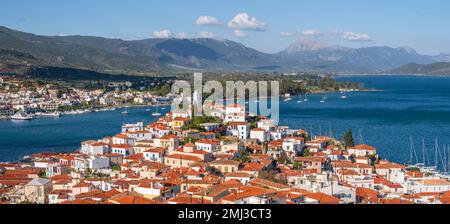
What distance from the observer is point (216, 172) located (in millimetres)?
6785

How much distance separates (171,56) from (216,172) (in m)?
88.0

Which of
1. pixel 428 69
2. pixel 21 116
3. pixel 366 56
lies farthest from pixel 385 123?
pixel 366 56

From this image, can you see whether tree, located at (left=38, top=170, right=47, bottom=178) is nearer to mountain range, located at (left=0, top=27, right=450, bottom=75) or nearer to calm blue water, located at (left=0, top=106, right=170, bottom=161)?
calm blue water, located at (left=0, top=106, right=170, bottom=161)

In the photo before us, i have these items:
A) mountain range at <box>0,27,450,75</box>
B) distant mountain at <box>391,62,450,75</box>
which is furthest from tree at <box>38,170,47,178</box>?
distant mountain at <box>391,62,450,75</box>

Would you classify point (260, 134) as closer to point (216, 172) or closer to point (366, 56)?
point (216, 172)

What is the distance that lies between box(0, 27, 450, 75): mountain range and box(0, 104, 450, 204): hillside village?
904 inches

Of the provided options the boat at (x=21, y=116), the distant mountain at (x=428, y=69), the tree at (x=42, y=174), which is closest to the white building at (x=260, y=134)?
the tree at (x=42, y=174)

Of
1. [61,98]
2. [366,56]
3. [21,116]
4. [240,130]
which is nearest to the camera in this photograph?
[240,130]

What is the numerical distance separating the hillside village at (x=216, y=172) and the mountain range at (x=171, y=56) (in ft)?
75.4

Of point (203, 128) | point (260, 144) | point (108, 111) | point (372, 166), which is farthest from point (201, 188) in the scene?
point (108, 111)
